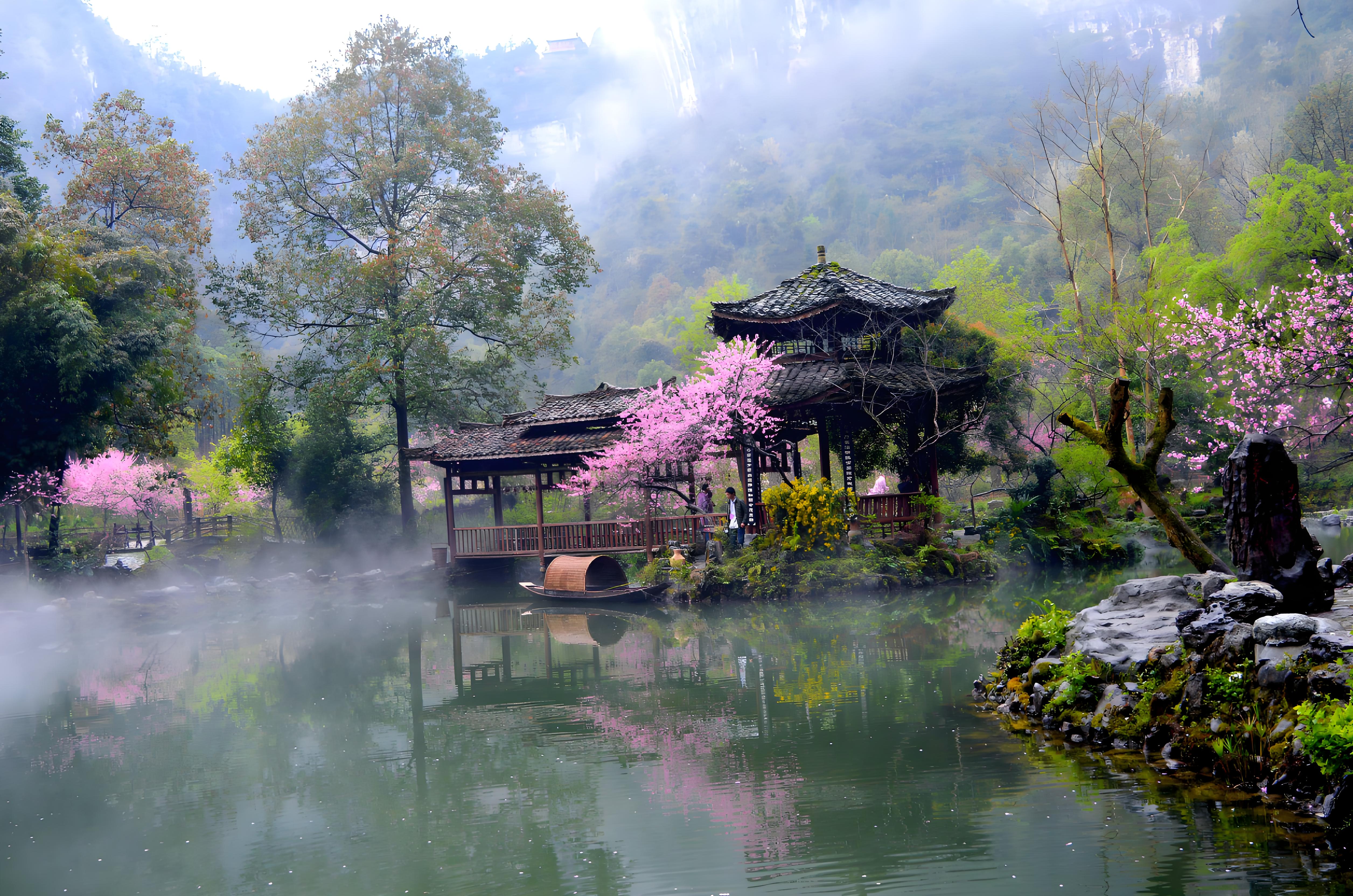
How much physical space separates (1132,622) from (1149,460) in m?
1.53

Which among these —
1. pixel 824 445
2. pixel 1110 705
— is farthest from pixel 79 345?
pixel 1110 705

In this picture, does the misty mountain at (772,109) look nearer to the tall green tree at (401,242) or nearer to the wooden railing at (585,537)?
the tall green tree at (401,242)

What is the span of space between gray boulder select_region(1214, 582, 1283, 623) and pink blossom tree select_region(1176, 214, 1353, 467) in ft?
15.6

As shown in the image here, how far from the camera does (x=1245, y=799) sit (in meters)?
5.23

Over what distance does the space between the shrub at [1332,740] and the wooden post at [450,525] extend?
1994 cm

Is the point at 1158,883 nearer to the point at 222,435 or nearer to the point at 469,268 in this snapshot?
the point at 469,268

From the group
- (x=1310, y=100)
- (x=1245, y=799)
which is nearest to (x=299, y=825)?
(x=1245, y=799)

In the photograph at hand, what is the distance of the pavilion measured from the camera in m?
18.6

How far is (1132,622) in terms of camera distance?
25.8 feet

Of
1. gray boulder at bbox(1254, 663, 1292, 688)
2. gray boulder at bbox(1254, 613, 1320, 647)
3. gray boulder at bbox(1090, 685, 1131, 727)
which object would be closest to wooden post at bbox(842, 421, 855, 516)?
gray boulder at bbox(1090, 685, 1131, 727)

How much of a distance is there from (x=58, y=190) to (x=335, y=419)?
62.3m

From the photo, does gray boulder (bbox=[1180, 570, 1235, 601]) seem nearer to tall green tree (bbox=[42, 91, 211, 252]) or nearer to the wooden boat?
the wooden boat

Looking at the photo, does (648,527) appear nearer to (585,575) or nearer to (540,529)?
(585,575)

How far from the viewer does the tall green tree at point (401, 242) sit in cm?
2630
